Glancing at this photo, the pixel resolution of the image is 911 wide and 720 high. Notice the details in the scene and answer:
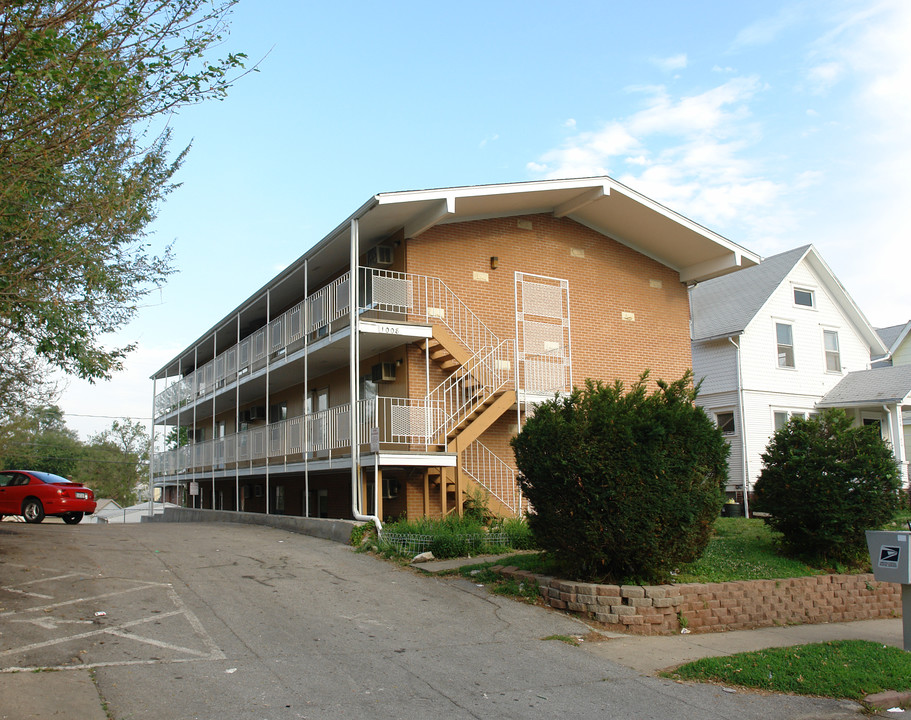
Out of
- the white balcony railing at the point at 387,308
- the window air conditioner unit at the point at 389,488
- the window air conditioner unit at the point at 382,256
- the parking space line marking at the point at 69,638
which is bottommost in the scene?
the parking space line marking at the point at 69,638

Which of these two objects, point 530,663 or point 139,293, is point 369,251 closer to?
point 139,293

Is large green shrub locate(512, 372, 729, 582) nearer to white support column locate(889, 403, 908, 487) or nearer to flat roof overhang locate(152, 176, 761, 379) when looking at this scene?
flat roof overhang locate(152, 176, 761, 379)

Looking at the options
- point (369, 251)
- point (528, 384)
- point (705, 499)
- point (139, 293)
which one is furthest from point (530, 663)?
point (369, 251)

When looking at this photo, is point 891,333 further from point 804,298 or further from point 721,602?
point 721,602

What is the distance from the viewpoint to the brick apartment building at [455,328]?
16.6m

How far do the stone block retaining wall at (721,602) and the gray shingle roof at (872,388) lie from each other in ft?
52.4

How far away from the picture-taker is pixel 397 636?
27.8 ft

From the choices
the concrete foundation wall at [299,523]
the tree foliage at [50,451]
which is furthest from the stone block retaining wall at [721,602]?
the tree foliage at [50,451]

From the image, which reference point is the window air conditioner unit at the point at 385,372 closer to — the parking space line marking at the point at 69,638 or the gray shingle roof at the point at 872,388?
the parking space line marking at the point at 69,638

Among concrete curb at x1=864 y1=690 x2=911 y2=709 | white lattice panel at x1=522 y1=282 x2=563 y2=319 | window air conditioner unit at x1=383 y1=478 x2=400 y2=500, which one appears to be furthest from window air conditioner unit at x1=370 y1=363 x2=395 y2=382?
concrete curb at x1=864 y1=690 x2=911 y2=709

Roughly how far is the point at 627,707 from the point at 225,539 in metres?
11.1

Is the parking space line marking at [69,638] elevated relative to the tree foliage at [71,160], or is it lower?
lower

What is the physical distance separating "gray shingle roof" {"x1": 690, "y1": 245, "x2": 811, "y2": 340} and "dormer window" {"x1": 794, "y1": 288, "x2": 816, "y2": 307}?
3.29ft

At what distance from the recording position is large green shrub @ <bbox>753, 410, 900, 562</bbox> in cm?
1180
